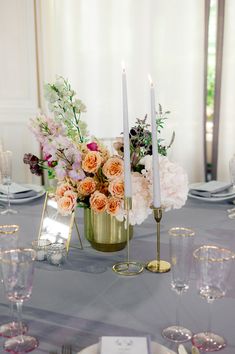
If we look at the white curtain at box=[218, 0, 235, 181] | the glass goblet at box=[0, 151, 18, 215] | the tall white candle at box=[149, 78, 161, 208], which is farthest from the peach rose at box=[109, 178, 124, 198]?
the white curtain at box=[218, 0, 235, 181]

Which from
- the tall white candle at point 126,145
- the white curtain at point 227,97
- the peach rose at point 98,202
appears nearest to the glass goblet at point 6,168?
the peach rose at point 98,202

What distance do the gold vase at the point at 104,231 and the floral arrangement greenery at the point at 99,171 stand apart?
63 mm

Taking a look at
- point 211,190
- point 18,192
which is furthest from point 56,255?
point 211,190

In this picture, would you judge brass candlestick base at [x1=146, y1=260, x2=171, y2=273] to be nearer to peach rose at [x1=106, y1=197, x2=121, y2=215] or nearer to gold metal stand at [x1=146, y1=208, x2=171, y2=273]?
gold metal stand at [x1=146, y1=208, x2=171, y2=273]

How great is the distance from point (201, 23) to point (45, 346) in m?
2.89

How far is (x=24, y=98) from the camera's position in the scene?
3875mm

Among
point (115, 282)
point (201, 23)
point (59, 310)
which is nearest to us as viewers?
point (59, 310)

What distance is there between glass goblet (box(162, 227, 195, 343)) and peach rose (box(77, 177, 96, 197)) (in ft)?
1.12

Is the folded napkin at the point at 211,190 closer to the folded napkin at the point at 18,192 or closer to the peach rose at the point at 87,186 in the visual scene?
the folded napkin at the point at 18,192

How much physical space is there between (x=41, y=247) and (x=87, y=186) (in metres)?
0.26

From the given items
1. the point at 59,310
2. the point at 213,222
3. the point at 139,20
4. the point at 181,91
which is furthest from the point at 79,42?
the point at 59,310

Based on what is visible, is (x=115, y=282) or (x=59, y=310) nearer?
(x=59, y=310)

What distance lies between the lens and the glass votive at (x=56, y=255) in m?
1.39

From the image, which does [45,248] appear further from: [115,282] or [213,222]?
[213,222]
